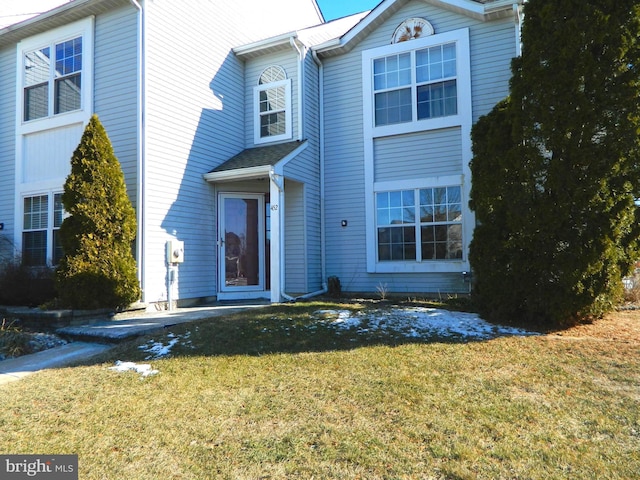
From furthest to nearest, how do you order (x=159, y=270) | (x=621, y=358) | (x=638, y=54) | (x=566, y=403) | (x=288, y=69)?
(x=288, y=69), (x=159, y=270), (x=638, y=54), (x=621, y=358), (x=566, y=403)

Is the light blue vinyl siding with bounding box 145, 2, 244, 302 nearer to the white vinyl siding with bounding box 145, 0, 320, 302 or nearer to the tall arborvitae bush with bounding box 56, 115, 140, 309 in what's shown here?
the white vinyl siding with bounding box 145, 0, 320, 302

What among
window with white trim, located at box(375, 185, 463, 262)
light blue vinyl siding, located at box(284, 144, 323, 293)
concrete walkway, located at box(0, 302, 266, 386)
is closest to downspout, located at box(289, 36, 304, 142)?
light blue vinyl siding, located at box(284, 144, 323, 293)

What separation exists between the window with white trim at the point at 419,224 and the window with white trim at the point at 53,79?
6449 mm

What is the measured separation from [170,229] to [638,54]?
24.5 ft

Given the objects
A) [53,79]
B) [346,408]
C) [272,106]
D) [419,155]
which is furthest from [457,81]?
[53,79]

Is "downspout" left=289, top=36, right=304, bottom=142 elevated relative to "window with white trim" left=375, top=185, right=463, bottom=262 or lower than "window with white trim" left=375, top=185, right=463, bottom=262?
elevated

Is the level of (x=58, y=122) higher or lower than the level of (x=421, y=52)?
lower

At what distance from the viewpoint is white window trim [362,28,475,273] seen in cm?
895

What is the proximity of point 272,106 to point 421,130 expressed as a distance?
341 centimetres

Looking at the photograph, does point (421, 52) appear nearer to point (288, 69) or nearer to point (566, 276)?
point (288, 69)

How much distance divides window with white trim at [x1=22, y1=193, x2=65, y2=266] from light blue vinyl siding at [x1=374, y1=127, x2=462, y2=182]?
6.56 metres

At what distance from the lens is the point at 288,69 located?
33.4 feet

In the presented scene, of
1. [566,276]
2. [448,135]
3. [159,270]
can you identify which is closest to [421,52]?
[448,135]

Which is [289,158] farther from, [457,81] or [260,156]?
[457,81]
